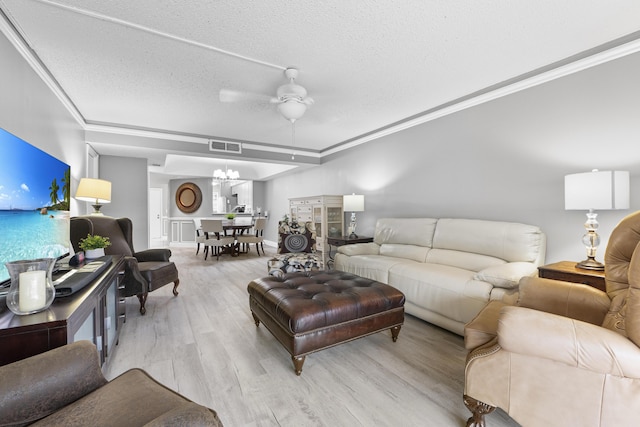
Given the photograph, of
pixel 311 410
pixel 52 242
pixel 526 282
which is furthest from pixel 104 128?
pixel 526 282

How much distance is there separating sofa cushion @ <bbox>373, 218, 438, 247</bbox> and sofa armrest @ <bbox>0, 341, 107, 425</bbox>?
324 centimetres

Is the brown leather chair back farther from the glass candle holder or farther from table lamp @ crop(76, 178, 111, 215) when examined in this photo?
table lamp @ crop(76, 178, 111, 215)

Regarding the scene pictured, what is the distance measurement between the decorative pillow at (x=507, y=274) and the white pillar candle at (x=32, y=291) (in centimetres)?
285

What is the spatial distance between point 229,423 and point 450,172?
3369mm

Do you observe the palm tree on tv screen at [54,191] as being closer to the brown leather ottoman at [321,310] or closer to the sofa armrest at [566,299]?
the brown leather ottoman at [321,310]

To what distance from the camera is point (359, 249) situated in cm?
384

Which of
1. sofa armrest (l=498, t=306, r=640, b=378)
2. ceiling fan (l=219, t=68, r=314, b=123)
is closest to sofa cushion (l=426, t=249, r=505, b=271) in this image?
sofa armrest (l=498, t=306, r=640, b=378)

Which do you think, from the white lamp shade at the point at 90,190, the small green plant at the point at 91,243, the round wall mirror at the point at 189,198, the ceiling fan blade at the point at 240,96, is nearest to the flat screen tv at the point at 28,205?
the small green plant at the point at 91,243

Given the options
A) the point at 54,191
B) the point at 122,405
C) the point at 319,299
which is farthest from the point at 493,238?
the point at 54,191

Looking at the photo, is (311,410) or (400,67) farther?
(400,67)

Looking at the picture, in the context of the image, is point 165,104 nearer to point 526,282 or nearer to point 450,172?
point 450,172

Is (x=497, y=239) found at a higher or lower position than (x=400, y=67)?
lower

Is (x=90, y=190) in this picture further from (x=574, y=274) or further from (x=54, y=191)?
(x=574, y=274)

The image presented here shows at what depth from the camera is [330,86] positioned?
287 cm
